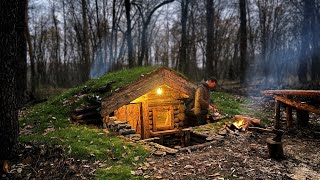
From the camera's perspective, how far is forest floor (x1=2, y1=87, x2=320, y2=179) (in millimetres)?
5344

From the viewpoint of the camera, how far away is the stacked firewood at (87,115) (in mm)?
8968

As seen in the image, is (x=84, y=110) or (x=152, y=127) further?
(x=152, y=127)

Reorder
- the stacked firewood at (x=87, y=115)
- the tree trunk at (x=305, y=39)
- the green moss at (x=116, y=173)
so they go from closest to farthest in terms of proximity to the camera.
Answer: the green moss at (x=116, y=173), the stacked firewood at (x=87, y=115), the tree trunk at (x=305, y=39)

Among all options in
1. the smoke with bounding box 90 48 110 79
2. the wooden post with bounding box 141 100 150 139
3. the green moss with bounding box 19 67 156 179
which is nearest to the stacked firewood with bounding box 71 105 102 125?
the green moss with bounding box 19 67 156 179

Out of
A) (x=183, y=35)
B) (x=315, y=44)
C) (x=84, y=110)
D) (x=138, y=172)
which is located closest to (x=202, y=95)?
(x=84, y=110)

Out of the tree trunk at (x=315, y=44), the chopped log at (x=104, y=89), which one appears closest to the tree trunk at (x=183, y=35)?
the tree trunk at (x=315, y=44)

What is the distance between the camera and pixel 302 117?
876 centimetres

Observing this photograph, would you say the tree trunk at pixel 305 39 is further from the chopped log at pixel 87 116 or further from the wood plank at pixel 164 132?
the chopped log at pixel 87 116

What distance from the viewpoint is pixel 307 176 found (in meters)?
5.31

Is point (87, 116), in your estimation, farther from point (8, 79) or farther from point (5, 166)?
point (5, 166)

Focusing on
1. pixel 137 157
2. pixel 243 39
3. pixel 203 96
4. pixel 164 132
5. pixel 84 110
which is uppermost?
pixel 243 39

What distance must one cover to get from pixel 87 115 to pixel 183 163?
4.36m

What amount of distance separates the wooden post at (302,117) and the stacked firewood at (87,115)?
6636mm

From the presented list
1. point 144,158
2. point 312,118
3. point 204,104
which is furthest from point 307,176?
point 312,118
